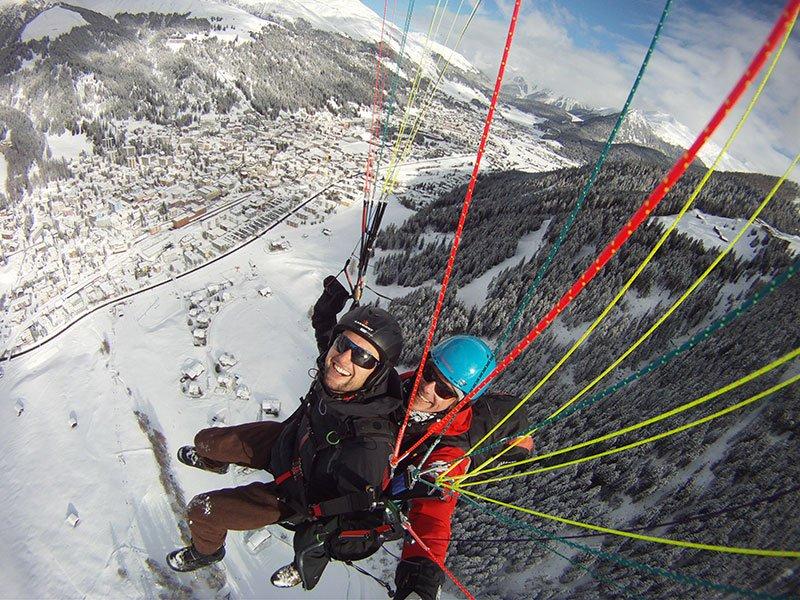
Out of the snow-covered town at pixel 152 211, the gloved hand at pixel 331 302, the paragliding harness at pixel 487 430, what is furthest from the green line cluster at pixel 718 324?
the snow-covered town at pixel 152 211

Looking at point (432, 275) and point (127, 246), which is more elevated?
point (432, 275)

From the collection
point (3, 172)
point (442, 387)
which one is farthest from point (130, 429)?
point (3, 172)

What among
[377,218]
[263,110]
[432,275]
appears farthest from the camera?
[263,110]

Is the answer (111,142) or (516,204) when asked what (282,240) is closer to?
(516,204)

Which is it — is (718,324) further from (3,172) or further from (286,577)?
(3,172)

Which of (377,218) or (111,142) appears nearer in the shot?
(377,218)

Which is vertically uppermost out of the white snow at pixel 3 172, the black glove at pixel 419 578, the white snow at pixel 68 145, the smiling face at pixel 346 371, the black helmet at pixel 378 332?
the black helmet at pixel 378 332

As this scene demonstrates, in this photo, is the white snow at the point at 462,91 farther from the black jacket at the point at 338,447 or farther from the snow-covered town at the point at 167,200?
the black jacket at the point at 338,447

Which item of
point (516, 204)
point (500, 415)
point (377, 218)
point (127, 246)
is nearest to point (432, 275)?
point (516, 204)

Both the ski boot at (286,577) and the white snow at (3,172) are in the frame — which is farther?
the white snow at (3,172)
